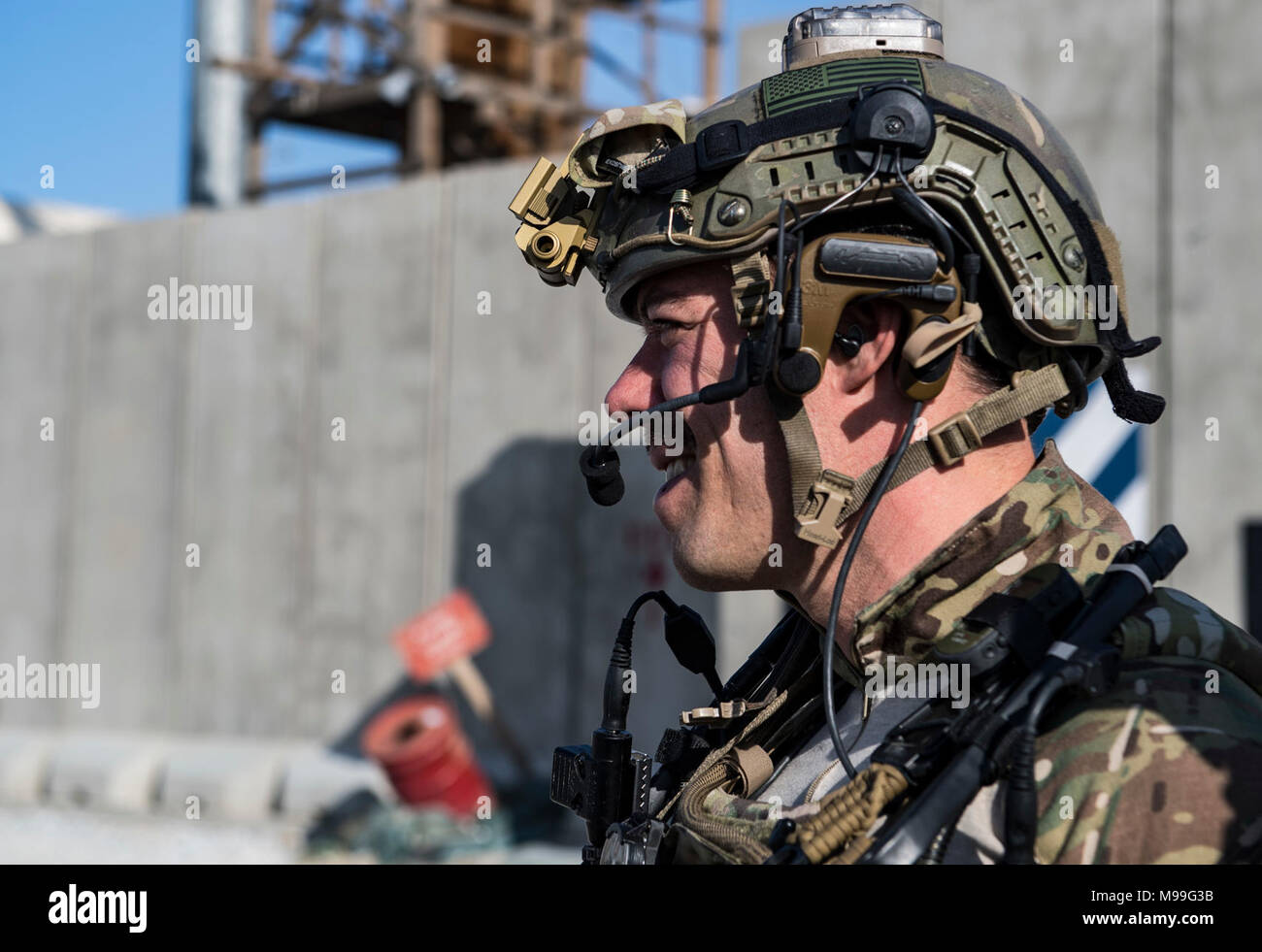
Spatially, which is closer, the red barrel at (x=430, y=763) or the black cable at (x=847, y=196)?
the black cable at (x=847, y=196)

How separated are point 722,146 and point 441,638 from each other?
19.1 feet

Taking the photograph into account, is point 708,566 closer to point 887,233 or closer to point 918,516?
point 918,516

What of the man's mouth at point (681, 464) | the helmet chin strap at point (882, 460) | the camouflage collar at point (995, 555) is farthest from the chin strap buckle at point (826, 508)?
the man's mouth at point (681, 464)

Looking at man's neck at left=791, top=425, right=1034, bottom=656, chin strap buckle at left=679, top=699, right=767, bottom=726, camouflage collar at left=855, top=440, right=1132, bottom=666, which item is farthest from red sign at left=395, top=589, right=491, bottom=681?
camouflage collar at left=855, top=440, right=1132, bottom=666

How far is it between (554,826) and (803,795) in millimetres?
5697

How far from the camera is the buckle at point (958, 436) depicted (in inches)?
72.4

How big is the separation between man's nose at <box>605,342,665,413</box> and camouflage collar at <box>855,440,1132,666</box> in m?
0.49

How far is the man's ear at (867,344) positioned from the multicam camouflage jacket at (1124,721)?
0.87ft

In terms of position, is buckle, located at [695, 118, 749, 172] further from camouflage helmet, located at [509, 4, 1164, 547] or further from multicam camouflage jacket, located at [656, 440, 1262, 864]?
multicam camouflage jacket, located at [656, 440, 1262, 864]

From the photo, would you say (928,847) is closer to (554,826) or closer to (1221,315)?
(1221,315)

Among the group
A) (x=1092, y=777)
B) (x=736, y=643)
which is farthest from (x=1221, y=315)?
(x=1092, y=777)

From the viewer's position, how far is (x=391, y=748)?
724 centimetres

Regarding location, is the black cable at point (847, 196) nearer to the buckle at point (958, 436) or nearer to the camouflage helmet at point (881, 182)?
the camouflage helmet at point (881, 182)

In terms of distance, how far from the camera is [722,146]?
6.38 feet
